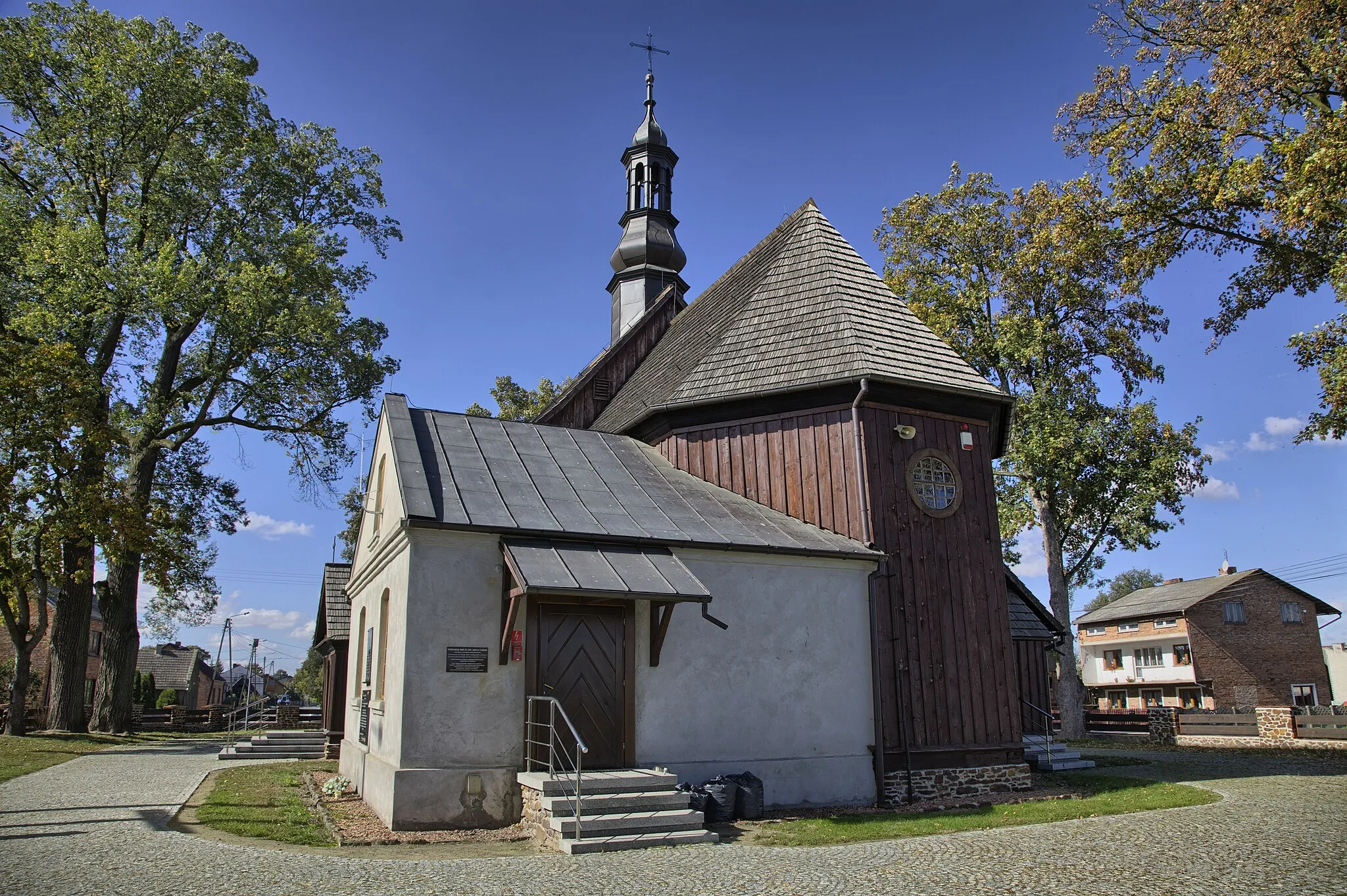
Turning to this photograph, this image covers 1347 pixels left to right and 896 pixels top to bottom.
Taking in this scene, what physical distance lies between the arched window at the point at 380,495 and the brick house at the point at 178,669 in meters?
49.3

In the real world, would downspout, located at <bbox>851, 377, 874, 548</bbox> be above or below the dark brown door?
above

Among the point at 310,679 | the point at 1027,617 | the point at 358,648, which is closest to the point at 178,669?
the point at 310,679

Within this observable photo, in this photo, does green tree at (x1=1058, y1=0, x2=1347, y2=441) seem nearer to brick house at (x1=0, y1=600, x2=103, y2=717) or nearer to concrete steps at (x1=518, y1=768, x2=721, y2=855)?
concrete steps at (x1=518, y1=768, x2=721, y2=855)

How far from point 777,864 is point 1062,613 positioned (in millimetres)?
20549

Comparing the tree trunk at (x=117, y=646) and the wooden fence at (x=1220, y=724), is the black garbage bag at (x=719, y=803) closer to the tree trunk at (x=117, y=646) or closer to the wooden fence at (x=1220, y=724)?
the tree trunk at (x=117, y=646)

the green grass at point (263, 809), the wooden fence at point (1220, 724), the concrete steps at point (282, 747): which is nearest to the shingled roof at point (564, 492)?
the green grass at point (263, 809)

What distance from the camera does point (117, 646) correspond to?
74.8 ft

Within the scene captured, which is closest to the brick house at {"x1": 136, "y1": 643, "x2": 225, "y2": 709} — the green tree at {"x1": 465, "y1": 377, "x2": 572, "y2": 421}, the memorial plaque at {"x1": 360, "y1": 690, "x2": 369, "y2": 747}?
the green tree at {"x1": 465, "y1": 377, "x2": 572, "y2": 421}

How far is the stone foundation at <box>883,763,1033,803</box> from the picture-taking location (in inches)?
454

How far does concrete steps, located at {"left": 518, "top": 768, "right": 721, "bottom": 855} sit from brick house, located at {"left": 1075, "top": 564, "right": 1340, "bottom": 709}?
41.0 m

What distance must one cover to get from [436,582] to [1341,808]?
10.7 meters

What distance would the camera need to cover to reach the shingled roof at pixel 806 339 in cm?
1308

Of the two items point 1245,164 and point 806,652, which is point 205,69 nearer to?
point 806,652

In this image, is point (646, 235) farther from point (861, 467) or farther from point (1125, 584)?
point (1125, 584)
